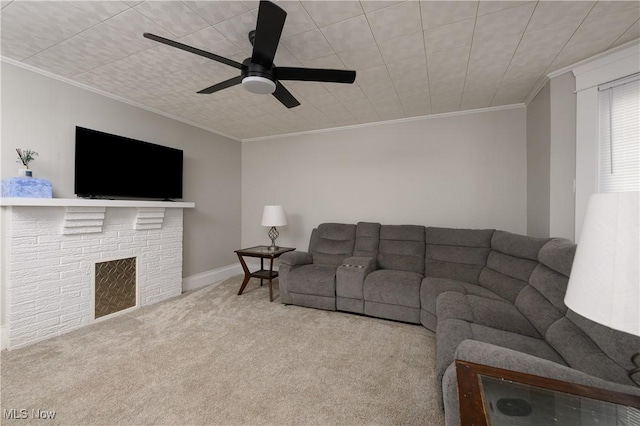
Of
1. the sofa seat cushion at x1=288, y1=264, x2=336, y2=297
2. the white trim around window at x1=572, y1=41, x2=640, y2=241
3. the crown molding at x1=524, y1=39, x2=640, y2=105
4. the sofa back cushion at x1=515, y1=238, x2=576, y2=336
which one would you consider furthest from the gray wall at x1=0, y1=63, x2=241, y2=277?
the white trim around window at x1=572, y1=41, x2=640, y2=241

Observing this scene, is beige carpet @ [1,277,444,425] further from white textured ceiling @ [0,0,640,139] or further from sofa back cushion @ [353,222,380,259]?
white textured ceiling @ [0,0,640,139]

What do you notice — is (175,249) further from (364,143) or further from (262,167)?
(364,143)

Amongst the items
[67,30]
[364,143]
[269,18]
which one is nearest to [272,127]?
[364,143]

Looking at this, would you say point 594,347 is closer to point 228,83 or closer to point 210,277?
point 228,83

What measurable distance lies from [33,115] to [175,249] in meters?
1.92

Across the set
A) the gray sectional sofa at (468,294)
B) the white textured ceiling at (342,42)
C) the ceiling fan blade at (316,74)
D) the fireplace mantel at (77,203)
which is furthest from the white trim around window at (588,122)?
the fireplace mantel at (77,203)

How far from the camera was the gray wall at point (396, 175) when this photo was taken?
10.9 feet

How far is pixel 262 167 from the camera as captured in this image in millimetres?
A: 4738

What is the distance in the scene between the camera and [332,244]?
3.67 meters

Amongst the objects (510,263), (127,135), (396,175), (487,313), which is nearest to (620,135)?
(510,263)

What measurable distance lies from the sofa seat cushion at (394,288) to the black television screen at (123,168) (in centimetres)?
278

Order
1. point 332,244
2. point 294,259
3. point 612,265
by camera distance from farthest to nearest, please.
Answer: point 332,244, point 294,259, point 612,265

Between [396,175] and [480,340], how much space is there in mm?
2649

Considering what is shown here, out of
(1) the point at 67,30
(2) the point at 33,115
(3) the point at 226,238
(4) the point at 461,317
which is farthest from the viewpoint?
(3) the point at 226,238
